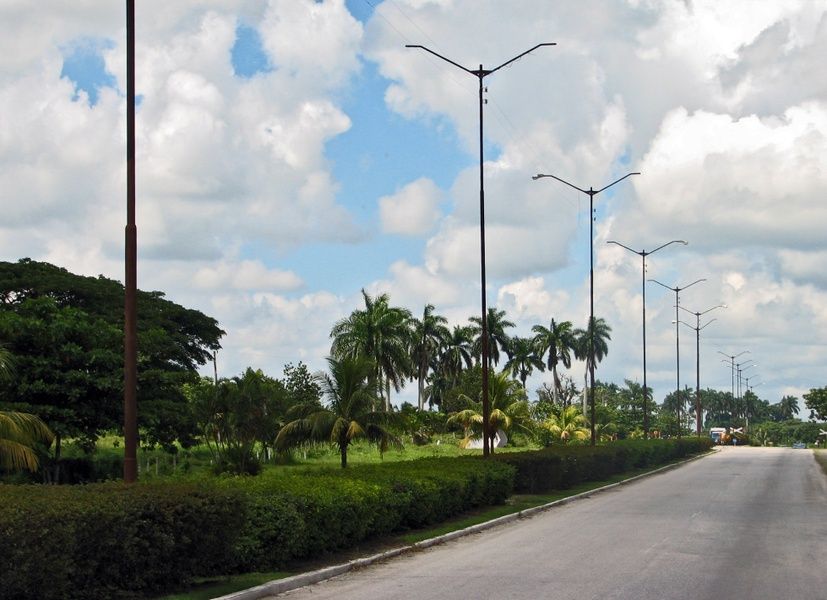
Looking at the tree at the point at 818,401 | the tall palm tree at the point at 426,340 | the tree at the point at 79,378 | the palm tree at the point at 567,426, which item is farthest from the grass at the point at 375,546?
the tree at the point at 818,401

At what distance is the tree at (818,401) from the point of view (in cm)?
12825

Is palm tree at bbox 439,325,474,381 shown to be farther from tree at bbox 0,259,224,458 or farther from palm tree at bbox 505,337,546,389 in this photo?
tree at bbox 0,259,224,458

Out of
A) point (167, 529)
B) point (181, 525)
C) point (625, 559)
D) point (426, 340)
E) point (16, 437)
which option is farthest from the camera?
point (426, 340)

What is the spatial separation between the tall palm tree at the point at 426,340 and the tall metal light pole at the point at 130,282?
89.8 meters

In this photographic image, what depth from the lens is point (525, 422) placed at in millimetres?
Answer: 59125

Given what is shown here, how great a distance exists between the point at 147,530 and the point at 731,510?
19.2 metres

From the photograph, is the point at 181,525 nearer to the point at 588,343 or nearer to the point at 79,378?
the point at 79,378

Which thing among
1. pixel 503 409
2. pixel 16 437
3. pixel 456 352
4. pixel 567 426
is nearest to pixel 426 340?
pixel 456 352

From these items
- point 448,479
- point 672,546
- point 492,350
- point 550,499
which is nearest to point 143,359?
point 550,499

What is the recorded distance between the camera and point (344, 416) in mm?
35906

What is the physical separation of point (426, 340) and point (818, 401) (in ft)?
172

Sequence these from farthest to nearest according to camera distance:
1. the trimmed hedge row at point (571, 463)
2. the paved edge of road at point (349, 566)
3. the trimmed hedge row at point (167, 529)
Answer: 1. the trimmed hedge row at point (571, 463)
2. the paved edge of road at point (349, 566)
3. the trimmed hedge row at point (167, 529)

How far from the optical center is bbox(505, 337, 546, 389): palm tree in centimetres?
11850

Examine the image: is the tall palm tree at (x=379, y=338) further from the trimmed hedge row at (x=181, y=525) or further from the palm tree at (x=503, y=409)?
the trimmed hedge row at (x=181, y=525)
